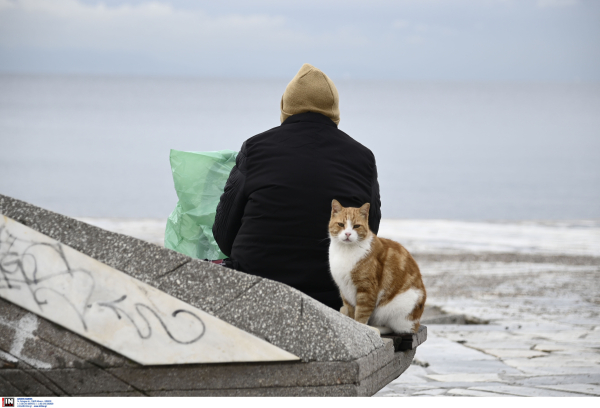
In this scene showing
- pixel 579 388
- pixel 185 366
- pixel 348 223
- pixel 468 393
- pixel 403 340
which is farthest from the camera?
pixel 579 388

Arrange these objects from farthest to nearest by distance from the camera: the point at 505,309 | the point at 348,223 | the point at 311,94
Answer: the point at 505,309 < the point at 311,94 < the point at 348,223

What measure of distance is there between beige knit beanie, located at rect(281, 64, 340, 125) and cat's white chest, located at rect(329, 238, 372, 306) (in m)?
0.68

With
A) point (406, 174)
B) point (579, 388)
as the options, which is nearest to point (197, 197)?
point (579, 388)

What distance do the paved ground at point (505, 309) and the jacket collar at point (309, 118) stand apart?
199 centimetres

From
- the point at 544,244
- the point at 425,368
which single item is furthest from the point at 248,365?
the point at 544,244

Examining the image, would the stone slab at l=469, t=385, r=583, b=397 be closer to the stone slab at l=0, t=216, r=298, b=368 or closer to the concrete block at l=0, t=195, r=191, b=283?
the stone slab at l=0, t=216, r=298, b=368

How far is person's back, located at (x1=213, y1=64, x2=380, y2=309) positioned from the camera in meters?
3.11

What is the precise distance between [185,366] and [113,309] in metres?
0.32

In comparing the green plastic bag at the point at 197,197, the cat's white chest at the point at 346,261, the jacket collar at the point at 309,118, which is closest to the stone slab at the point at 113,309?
the cat's white chest at the point at 346,261

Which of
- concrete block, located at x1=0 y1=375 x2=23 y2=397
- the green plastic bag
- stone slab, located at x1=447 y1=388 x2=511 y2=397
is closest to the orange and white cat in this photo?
the green plastic bag

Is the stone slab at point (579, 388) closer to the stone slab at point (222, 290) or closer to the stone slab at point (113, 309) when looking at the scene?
the stone slab at point (222, 290)

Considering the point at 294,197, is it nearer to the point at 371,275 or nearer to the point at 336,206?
the point at 336,206

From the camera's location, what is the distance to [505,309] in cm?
791

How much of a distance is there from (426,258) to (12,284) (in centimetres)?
942
